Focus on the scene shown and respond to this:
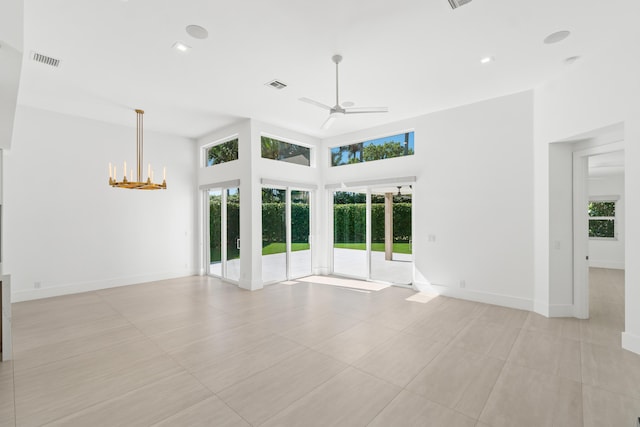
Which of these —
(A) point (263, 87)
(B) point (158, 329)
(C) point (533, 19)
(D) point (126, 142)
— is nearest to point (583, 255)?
(C) point (533, 19)

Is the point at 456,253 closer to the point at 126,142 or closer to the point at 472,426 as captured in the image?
the point at 472,426

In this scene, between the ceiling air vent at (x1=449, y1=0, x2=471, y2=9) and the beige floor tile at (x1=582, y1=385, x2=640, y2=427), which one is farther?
the ceiling air vent at (x1=449, y1=0, x2=471, y2=9)

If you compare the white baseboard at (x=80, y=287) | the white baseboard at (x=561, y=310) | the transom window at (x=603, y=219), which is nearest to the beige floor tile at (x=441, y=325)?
the white baseboard at (x=561, y=310)

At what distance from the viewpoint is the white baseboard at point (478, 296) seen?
4.43 meters

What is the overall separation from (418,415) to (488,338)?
6.04ft

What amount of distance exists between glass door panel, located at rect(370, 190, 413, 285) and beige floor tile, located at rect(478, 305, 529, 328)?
1.73m

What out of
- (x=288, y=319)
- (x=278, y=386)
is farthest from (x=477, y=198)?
(x=278, y=386)

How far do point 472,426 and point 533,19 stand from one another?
3.62 meters

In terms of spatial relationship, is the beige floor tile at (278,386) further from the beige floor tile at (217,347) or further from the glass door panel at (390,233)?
the glass door panel at (390,233)

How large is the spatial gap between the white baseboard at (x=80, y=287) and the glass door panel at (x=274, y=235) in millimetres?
2538

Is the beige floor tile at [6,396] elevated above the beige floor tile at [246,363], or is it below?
above

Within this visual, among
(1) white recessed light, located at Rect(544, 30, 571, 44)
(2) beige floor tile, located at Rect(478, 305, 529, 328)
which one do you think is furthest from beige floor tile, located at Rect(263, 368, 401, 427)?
(1) white recessed light, located at Rect(544, 30, 571, 44)

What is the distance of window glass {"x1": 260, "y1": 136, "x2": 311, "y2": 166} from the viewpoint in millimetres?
6098

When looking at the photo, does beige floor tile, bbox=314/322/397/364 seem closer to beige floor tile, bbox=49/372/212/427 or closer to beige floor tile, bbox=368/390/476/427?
beige floor tile, bbox=368/390/476/427
